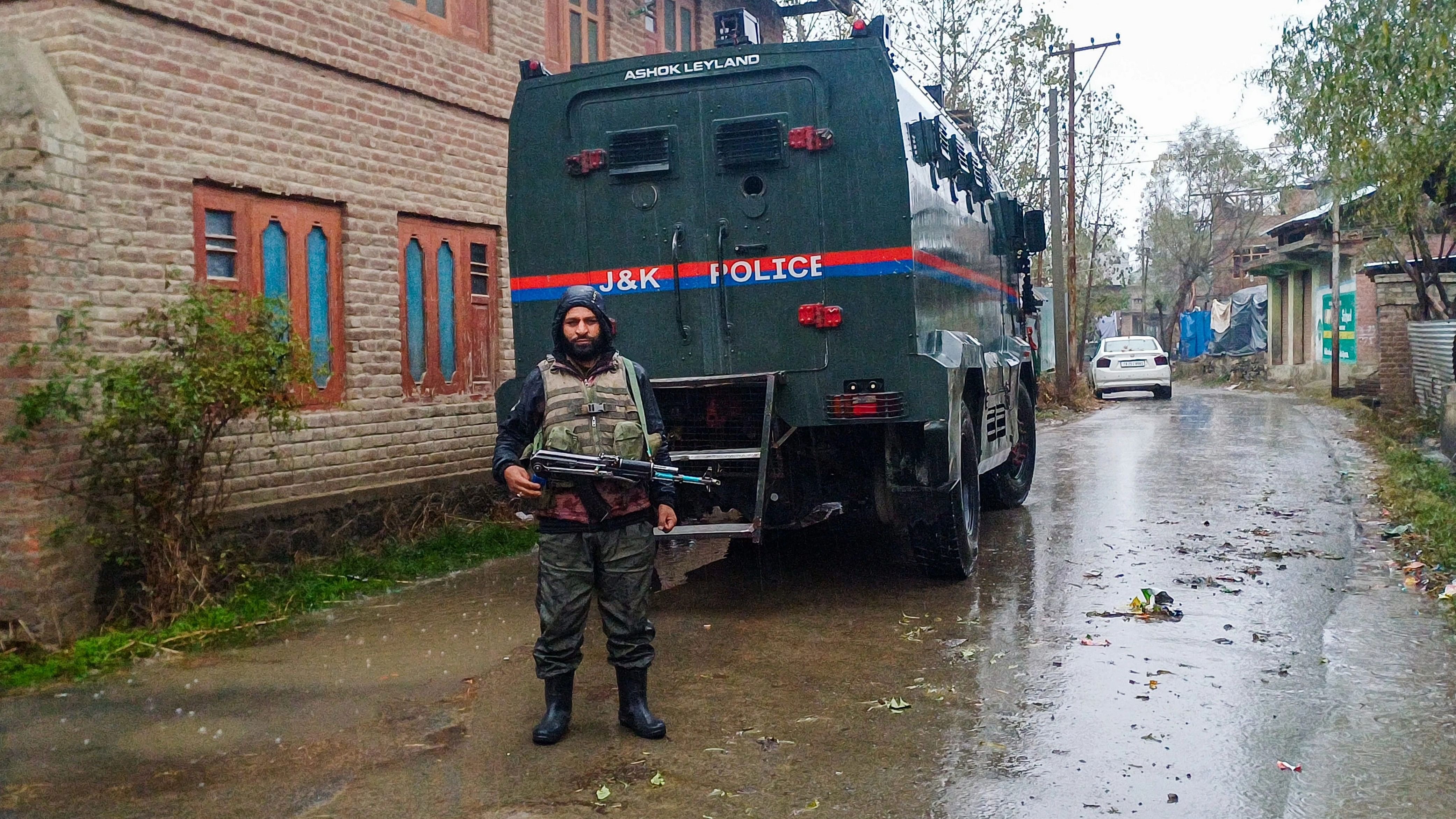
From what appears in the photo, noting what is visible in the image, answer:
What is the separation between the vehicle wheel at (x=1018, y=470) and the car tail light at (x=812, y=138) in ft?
14.5

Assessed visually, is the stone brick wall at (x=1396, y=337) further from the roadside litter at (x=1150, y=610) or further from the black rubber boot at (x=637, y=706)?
the black rubber boot at (x=637, y=706)

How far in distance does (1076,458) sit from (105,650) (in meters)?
11.8

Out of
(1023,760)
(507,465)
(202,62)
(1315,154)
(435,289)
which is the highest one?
(1315,154)

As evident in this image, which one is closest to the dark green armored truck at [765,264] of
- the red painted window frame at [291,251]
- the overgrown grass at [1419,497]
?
the red painted window frame at [291,251]

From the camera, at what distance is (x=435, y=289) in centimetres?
1030

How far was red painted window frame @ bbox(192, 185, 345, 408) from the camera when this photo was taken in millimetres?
7969

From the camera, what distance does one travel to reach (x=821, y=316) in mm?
6941

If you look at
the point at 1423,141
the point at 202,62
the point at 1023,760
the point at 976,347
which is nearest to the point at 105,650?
the point at 202,62

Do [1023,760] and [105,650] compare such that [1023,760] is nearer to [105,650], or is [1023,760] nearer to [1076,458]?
[105,650]

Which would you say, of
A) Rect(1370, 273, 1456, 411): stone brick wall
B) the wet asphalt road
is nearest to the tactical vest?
the wet asphalt road

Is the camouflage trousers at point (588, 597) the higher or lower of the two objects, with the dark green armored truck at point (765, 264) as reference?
lower

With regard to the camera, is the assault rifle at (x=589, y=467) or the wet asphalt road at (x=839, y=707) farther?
the assault rifle at (x=589, y=467)

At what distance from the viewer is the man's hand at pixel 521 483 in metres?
4.79

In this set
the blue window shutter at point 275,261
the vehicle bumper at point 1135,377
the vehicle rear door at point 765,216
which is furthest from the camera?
the vehicle bumper at point 1135,377
